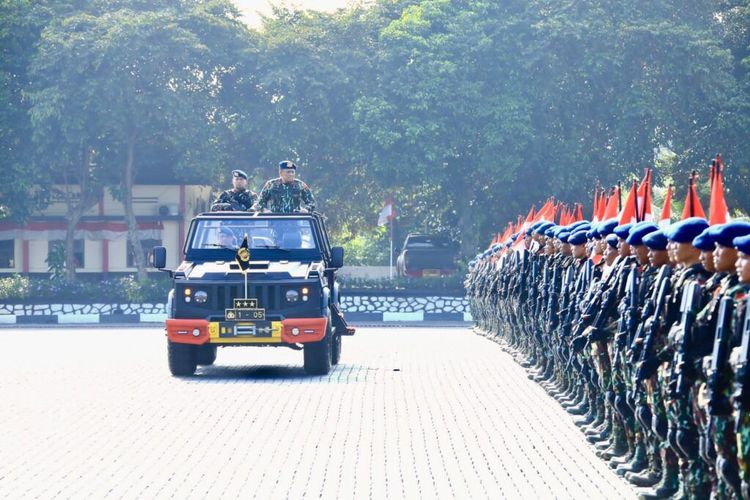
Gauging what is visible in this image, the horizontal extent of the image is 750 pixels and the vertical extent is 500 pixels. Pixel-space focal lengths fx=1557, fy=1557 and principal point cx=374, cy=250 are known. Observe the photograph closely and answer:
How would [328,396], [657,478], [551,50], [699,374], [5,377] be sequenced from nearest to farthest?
[699,374]
[657,478]
[328,396]
[5,377]
[551,50]

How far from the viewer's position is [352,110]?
172 feet

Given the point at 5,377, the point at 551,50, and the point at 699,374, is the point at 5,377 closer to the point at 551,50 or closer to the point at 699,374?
the point at 699,374

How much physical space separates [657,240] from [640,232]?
1.88 ft

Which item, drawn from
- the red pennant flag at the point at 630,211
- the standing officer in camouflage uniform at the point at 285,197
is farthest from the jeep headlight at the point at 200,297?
the red pennant flag at the point at 630,211

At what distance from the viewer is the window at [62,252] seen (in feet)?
193

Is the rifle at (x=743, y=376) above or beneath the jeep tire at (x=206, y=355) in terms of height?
above

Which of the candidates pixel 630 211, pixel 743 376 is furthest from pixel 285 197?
pixel 743 376

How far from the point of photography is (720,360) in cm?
856

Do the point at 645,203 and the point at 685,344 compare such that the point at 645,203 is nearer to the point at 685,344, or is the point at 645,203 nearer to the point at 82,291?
the point at 685,344

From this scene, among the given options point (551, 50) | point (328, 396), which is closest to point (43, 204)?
point (551, 50)

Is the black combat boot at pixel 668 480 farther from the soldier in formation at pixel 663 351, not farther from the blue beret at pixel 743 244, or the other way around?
the blue beret at pixel 743 244

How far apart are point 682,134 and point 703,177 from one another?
162 cm

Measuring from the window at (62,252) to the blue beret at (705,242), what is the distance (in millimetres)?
51000

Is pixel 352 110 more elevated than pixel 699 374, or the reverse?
pixel 352 110
